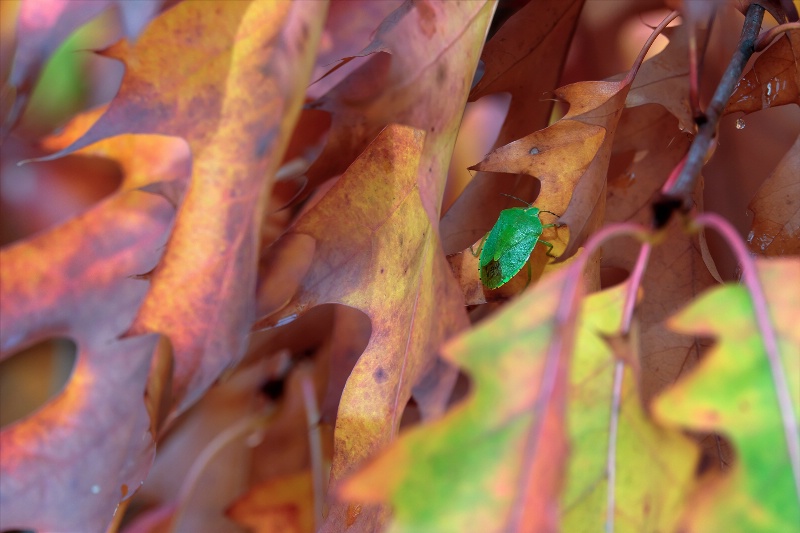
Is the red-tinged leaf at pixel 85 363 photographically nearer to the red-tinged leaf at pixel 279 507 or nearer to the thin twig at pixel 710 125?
the red-tinged leaf at pixel 279 507

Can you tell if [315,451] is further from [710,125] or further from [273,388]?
[710,125]

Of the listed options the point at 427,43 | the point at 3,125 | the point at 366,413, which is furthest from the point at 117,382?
the point at 427,43

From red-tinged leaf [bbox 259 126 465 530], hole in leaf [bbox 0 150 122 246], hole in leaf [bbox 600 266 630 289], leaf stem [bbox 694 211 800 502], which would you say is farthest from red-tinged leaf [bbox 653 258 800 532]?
hole in leaf [bbox 0 150 122 246]

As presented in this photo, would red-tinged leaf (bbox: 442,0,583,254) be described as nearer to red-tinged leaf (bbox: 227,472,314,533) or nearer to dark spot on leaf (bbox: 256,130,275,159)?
dark spot on leaf (bbox: 256,130,275,159)

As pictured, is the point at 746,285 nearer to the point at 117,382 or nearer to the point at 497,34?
the point at 497,34

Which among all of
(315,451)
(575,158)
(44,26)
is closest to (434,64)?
(575,158)

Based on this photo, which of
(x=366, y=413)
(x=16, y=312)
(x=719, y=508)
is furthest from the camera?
(x=16, y=312)

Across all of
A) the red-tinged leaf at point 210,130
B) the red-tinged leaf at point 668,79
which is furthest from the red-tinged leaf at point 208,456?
the red-tinged leaf at point 668,79
